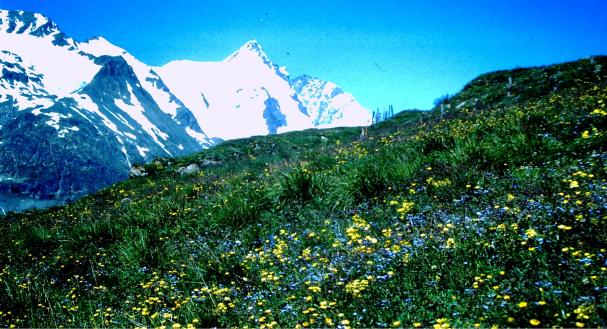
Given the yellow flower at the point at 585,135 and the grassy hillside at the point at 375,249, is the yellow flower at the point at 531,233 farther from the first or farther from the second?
the yellow flower at the point at 585,135

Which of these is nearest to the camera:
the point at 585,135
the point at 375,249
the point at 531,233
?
the point at 531,233

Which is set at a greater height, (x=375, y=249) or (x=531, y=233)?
(x=531, y=233)

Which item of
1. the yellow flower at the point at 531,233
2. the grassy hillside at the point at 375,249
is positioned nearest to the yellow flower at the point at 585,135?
the grassy hillside at the point at 375,249

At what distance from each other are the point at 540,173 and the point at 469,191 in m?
1.29

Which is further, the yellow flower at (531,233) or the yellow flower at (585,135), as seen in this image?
the yellow flower at (585,135)

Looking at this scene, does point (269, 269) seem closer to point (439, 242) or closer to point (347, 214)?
point (347, 214)

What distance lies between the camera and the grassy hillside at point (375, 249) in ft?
13.6

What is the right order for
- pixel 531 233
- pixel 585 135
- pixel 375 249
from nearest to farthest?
pixel 531 233, pixel 375 249, pixel 585 135

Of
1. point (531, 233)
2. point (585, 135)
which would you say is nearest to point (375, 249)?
point (531, 233)

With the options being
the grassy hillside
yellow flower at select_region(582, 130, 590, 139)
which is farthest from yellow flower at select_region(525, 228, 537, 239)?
yellow flower at select_region(582, 130, 590, 139)

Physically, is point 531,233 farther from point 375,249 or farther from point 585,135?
point 585,135

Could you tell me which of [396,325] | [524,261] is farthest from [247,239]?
[524,261]

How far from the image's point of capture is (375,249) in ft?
18.5

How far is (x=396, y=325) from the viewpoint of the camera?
3.85 metres
